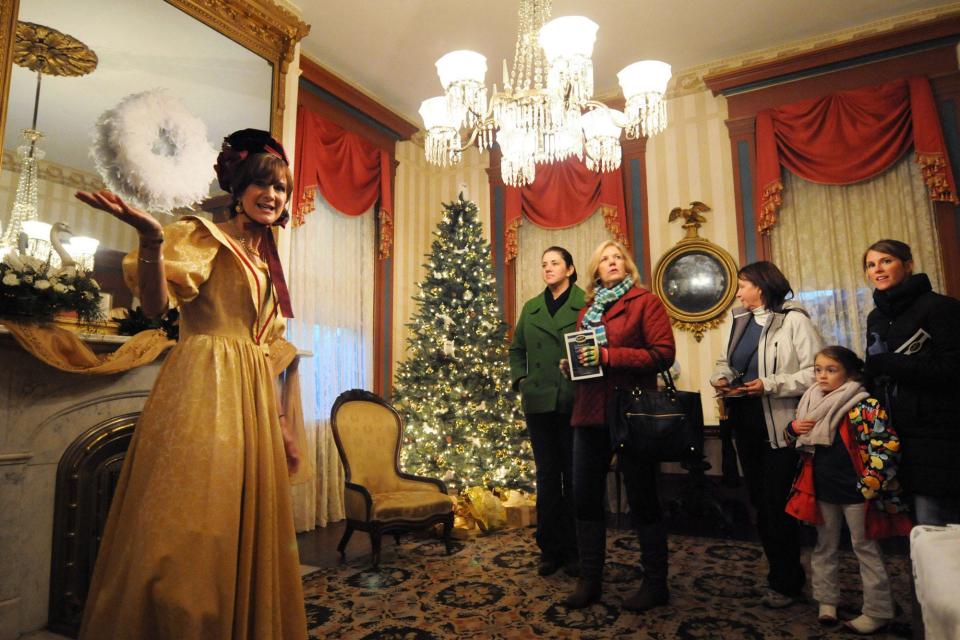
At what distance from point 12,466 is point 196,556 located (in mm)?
1957

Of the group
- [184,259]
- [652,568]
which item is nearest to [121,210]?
[184,259]

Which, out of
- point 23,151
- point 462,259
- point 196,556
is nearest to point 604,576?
point 196,556

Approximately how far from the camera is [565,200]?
5.81m

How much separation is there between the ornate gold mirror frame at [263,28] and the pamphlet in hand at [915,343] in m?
3.79

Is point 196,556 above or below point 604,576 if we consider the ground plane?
above

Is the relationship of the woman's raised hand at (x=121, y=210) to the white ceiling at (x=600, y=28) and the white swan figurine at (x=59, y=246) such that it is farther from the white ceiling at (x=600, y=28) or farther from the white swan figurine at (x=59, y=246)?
the white ceiling at (x=600, y=28)

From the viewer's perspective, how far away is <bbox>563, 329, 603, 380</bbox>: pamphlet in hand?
2.45 m

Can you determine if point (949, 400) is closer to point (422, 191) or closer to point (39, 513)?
point (39, 513)

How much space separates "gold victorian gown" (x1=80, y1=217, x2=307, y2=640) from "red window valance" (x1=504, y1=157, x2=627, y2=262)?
Result: 14.8 feet

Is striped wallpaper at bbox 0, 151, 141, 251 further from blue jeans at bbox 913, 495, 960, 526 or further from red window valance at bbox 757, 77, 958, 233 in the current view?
red window valance at bbox 757, 77, 958, 233

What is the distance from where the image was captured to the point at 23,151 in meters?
2.79

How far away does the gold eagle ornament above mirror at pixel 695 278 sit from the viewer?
201 inches

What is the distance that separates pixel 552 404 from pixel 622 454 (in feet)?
1.87

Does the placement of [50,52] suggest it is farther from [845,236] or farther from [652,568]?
[845,236]
